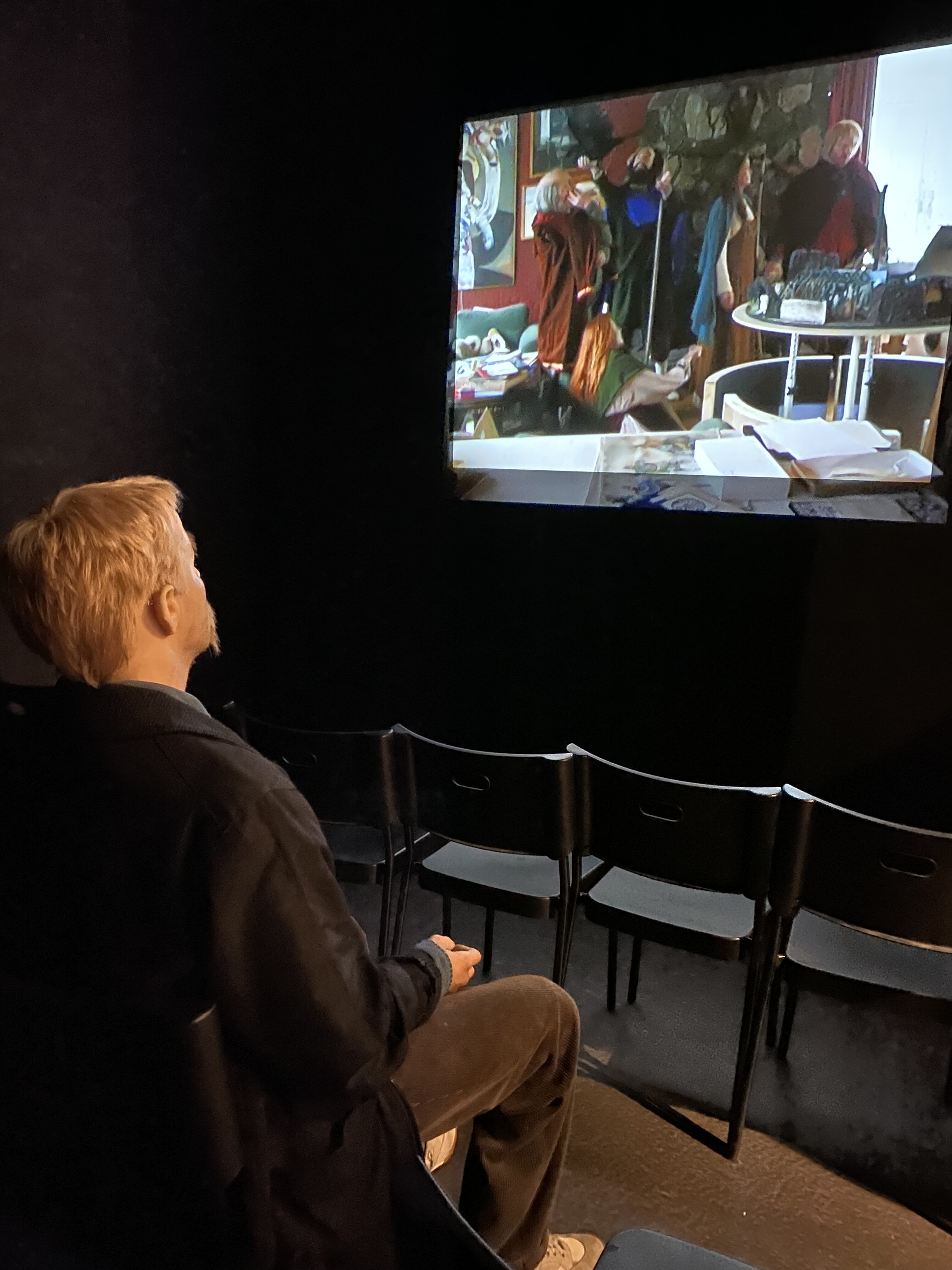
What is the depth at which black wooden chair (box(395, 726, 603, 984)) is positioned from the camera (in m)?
1.93

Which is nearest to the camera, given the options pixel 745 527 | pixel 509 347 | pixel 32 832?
pixel 32 832

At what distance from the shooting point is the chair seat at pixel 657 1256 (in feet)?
2.86

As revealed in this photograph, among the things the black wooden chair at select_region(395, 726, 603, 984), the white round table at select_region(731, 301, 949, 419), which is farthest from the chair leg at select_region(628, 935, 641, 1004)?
the white round table at select_region(731, 301, 949, 419)

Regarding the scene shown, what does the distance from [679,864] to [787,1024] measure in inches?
26.6

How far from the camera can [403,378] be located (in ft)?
10.8

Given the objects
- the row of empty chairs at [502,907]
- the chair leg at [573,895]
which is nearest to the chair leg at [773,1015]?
the row of empty chairs at [502,907]

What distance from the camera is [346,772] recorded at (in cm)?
215

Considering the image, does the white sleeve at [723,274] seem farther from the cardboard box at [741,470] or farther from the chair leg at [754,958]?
the chair leg at [754,958]

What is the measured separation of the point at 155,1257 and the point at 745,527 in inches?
98.6

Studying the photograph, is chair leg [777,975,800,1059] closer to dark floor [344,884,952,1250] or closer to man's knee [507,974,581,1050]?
dark floor [344,884,952,1250]

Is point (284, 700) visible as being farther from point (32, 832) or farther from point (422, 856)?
point (32, 832)

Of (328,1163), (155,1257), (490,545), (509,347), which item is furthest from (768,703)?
(155,1257)

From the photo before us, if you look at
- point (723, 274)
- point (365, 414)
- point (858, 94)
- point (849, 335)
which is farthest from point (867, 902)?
point (365, 414)

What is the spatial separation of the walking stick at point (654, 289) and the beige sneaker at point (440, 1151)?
2243mm
